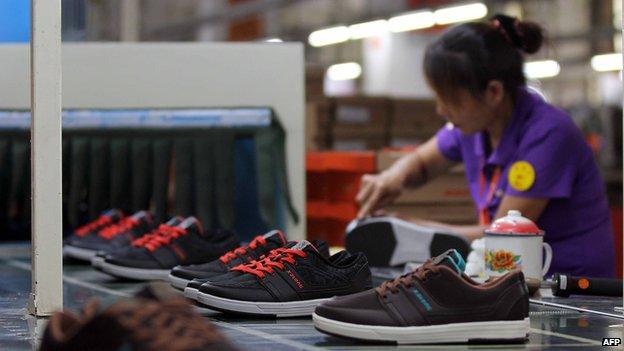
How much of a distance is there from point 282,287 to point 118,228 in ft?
4.26

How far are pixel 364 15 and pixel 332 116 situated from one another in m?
7.21

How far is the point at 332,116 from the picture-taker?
248 inches

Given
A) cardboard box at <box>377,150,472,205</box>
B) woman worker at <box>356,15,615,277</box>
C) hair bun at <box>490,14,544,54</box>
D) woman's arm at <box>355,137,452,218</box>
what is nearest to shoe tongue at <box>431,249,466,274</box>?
woman worker at <box>356,15,615,277</box>

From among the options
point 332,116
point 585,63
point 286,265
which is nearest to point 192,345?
point 286,265

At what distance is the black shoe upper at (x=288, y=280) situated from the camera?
2135 millimetres

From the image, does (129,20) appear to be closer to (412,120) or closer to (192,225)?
(412,120)

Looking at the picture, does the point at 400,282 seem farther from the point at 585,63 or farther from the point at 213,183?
the point at 585,63

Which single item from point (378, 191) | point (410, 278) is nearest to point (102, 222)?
point (378, 191)

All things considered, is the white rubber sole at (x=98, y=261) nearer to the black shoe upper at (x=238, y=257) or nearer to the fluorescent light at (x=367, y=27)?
the black shoe upper at (x=238, y=257)

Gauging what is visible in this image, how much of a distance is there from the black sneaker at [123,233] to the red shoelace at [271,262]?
104 cm

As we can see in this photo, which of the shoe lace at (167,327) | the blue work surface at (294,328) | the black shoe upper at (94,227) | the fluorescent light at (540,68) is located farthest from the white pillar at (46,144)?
the fluorescent light at (540,68)

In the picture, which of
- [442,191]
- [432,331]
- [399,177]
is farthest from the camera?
[442,191]

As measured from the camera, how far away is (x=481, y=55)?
3.24 meters

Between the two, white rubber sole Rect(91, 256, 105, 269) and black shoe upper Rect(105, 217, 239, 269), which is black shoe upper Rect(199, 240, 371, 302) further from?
white rubber sole Rect(91, 256, 105, 269)
